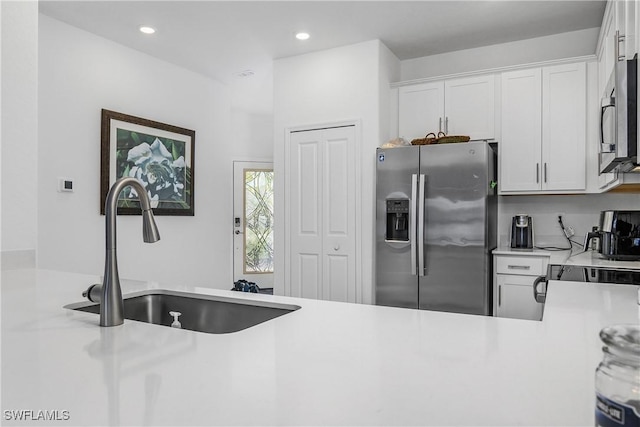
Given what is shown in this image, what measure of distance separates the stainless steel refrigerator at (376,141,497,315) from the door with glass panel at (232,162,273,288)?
10.3 feet

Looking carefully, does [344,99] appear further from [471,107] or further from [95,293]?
[95,293]

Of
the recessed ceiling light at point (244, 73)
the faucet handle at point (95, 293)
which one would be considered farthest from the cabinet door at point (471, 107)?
the faucet handle at point (95, 293)

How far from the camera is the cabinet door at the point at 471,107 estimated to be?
11.6 ft

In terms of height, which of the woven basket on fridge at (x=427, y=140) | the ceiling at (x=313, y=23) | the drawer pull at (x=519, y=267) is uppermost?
the ceiling at (x=313, y=23)

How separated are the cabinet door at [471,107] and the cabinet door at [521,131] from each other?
0.35ft

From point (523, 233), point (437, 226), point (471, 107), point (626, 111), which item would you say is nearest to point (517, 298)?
Answer: point (523, 233)

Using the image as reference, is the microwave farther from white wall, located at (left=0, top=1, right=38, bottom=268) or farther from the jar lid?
white wall, located at (left=0, top=1, right=38, bottom=268)

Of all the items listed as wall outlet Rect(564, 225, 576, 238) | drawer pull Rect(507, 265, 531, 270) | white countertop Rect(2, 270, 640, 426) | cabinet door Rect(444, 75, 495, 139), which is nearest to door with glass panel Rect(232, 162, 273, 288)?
cabinet door Rect(444, 75, 495, 139)

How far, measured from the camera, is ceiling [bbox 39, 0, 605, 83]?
315 centimetres

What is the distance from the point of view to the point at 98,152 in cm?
362

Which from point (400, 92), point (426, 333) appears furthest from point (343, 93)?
point (426, 333)

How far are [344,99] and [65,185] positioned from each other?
2323 mm

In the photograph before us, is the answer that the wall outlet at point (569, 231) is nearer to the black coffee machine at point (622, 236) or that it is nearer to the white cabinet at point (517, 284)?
the white cabinet at point (517, 284)

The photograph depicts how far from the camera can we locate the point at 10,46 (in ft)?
6.59
